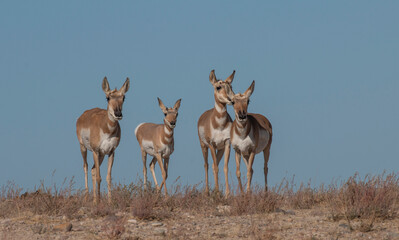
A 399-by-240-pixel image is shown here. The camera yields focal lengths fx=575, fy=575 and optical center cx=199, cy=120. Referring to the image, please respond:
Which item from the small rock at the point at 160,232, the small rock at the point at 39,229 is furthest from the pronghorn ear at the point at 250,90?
the small rock at the point at 39,229

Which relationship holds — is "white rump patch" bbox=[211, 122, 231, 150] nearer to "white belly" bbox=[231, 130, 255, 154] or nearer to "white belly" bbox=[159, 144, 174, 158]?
"white belly" bbox=[231, 130, 255, 154]

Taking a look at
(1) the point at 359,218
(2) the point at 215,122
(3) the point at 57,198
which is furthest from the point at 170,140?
(1) the point at 359,218

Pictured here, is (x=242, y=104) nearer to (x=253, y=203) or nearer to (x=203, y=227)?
(x=253, y=203)

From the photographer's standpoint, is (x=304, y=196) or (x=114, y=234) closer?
(x=114, y=234)

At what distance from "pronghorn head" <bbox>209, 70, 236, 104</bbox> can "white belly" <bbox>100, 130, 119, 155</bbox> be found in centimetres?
290

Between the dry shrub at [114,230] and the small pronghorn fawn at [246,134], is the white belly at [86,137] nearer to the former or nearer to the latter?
the small pronghorn fawn at [246,134]

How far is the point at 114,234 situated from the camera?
930 centimetres

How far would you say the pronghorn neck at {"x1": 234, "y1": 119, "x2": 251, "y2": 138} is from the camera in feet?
44.7

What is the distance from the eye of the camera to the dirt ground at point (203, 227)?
931 cm

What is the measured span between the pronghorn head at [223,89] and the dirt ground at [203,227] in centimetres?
355

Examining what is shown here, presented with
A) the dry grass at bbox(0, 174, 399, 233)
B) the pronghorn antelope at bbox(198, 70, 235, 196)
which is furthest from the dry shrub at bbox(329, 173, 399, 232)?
the pronghorn antelope at bbox(198, 70, 235, 196)

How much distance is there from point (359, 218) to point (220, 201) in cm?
354

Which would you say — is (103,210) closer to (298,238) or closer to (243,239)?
(243,239)

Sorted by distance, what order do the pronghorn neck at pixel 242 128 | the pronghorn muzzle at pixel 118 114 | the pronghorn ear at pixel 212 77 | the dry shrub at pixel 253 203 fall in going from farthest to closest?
the pronghorn ear at pixel 212 77 < the pronghorn neck at pixel 242 128 < the pronghorn muzzle at pixel 118 114 < the dry shrub at pixel 253 203
